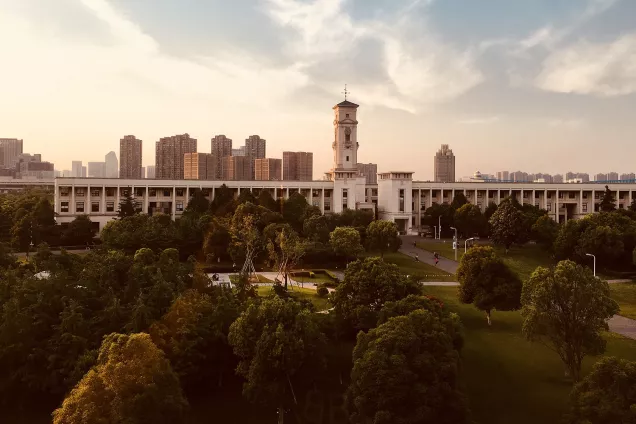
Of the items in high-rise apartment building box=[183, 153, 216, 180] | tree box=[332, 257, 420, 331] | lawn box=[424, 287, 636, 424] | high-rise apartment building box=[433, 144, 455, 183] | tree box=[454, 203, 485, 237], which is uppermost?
high-rise apartment building box=[433, 144, 455, 183]

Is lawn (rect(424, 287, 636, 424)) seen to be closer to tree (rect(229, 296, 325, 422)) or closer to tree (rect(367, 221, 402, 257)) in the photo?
tree (rect(229, 296, 325, 422))

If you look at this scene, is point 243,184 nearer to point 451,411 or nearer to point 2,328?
point 2,328

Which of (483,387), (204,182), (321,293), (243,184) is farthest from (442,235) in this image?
(483,387)

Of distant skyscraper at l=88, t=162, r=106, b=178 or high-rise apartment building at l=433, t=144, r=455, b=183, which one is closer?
high-rise apartment building at l=433, t=144, r=455, b=183

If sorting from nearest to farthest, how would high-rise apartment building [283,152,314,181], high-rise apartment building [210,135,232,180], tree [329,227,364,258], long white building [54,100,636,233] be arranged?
tree [329,227,364,258]
long white building [54,100,636,233]
high-rise apartment building [283,152,314,181]
high-rise apartment building [210,135,232,180]

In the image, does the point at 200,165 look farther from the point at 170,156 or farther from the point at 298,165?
the point at 298,165

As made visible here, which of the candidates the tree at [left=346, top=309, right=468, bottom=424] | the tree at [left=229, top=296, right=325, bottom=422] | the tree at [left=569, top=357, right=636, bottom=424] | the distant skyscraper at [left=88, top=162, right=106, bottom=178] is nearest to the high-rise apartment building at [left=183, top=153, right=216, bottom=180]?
the tree at [left=229, top=296, right=325, bottom=422]
